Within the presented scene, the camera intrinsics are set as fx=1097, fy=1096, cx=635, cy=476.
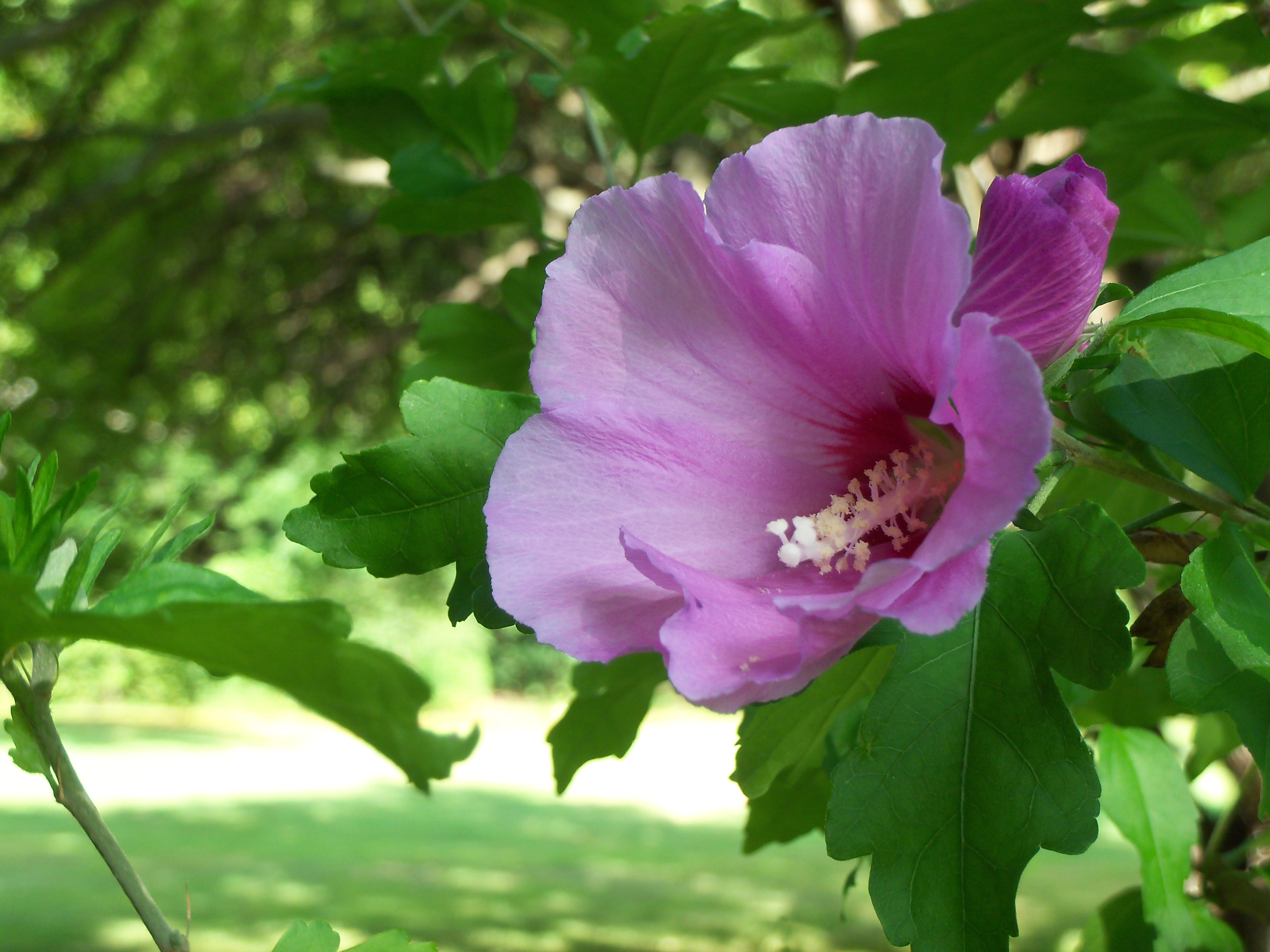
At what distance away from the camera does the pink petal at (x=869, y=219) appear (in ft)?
1.16

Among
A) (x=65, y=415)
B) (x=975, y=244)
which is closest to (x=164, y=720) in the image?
(x=65, y=415)

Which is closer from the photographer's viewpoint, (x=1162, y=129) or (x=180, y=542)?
(x=180, y=542)

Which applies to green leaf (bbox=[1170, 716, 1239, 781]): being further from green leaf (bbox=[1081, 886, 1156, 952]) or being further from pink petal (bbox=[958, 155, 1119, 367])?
pink petal (bbox=[958, 155, 1119, 367])

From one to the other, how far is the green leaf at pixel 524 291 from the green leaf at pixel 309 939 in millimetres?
451

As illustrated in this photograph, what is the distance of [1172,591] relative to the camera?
0.49m

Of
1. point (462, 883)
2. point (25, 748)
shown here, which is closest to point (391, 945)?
point (25, 748)

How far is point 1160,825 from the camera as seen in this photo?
0.67 metres

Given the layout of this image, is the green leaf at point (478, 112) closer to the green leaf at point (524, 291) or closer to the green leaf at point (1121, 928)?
the green leaf at point (524, 291)

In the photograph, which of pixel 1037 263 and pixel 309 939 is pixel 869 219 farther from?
pixel 309 939

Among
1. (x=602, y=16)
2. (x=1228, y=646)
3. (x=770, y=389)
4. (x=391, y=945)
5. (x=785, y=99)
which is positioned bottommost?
(x=391, y=945)

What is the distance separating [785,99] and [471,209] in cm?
24

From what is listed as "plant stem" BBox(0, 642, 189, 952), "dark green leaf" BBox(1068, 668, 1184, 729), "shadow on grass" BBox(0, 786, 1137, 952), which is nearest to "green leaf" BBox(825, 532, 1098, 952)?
"plant stem" BBox(0, 642, 189, 952)

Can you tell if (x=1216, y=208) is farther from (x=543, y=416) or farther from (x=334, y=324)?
(x=334, y=324)

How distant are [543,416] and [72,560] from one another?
6.9 inches
